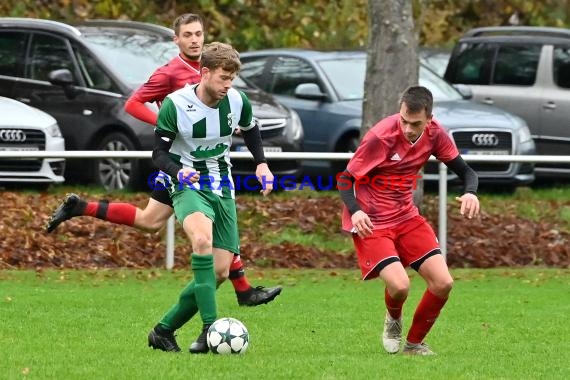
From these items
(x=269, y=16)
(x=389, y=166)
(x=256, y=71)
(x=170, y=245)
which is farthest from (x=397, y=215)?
(x=269, y=16)

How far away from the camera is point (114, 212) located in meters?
11.3

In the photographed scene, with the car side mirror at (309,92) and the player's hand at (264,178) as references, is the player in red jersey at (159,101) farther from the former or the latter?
the car side mirror at (309,92)

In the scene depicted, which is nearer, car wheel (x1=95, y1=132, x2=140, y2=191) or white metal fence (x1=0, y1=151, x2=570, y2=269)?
white metal fence (x1=0, y1=151, x2=570, y2=269)

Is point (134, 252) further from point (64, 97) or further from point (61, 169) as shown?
point (64, 97)

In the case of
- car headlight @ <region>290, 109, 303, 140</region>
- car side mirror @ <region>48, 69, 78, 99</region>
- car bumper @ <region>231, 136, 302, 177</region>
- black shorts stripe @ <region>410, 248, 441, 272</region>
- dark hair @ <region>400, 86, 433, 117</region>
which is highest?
dark hair @ <region>400, 86, 433, 117</region>

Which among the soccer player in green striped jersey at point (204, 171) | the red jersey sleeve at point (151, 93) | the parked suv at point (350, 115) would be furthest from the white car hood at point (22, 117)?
the soccer player in green striped jersey at point (204, 171)

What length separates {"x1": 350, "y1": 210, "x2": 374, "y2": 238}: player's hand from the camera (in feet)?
30.1

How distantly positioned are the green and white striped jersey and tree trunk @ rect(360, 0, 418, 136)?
23.1 feet

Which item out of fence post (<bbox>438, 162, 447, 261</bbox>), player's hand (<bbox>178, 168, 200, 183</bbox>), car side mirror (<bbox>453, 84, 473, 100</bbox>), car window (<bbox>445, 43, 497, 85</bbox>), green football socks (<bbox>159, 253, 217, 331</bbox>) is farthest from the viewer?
car window (<bbox>445, 43, 497, 85</bbox>)

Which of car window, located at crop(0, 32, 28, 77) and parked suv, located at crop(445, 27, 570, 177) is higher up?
car window, located at crop(0, 32, 28, 77)

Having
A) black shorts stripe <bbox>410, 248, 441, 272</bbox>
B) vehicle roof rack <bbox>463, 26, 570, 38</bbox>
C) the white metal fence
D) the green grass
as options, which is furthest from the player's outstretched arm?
vehicle roof rack <bbox>463, 26, 570, 38</bbox>

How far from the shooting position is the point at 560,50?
21.1 meters

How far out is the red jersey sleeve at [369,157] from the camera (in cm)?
945

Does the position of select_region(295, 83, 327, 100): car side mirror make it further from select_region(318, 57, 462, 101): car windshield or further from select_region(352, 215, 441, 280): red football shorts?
select_region(352, 215, 441, 280): red football shorts
